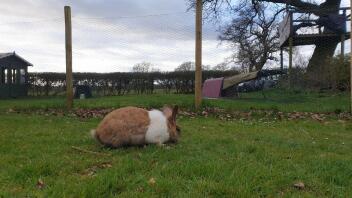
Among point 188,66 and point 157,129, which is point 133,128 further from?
point 188,66

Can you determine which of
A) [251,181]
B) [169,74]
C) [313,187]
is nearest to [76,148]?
[251,181]

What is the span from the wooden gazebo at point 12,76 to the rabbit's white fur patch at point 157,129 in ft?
70.5

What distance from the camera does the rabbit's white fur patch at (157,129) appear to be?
5117 millimetres

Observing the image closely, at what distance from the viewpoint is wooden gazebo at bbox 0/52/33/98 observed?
25.2 metres

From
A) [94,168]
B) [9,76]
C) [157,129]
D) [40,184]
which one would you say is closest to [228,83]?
[157,129]

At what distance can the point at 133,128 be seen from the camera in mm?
5027

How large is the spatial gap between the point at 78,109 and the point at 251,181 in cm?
738

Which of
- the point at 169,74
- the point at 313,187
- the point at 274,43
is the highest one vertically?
the point at 274,43

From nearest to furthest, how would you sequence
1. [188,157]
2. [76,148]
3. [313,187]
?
[313,187]
[188,157]
[76,148]

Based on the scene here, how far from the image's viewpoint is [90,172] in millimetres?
3963

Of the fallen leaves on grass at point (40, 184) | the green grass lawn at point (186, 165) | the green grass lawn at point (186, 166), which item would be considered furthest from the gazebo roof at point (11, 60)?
the fallen leaves on grass at point (40, 184)

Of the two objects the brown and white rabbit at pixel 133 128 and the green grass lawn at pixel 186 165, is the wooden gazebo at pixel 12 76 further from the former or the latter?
the brown and white rabbit at pixel 133 128

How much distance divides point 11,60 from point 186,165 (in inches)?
967

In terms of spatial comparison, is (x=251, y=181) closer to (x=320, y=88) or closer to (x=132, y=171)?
(x=132, y=171)
